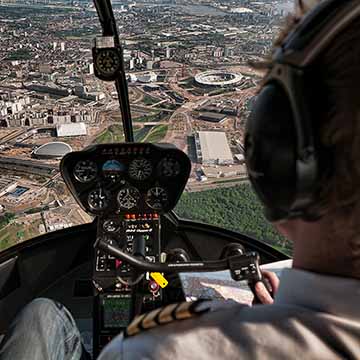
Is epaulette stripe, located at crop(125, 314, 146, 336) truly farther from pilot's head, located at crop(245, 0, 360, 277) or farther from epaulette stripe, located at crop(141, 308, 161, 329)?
pilot's head, located at crop(245, 0, 360, 277)

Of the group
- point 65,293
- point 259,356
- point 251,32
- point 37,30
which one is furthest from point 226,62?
point 259,356

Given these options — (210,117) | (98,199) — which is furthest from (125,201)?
(210,117)

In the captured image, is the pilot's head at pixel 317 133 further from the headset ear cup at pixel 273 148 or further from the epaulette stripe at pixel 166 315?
the epaulette stripe at pixel 166 315

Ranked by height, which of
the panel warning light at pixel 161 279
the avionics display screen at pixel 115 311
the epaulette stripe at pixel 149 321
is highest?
the epaulette stripe at pixel 149 321

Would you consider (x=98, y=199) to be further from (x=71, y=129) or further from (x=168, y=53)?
(x=168, y=53)

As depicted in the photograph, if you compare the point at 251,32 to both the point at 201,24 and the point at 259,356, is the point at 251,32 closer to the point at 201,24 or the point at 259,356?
the point at 201,24

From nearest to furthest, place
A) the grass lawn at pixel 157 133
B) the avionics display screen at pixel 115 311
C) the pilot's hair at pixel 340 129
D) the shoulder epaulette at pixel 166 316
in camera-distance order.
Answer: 1. the pilot's hair at pixel 340 129
2. the shoulder epaulette at pixel 166 316
3. the avionics display screen at pixel 115 311
4. the grass lawn at pixel 157 133

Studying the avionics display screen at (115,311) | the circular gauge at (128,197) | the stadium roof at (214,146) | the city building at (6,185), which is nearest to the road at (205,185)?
the stadium roof at (214,146)

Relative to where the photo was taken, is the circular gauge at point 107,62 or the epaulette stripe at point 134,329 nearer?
the epaulette stripe at point 134,329
